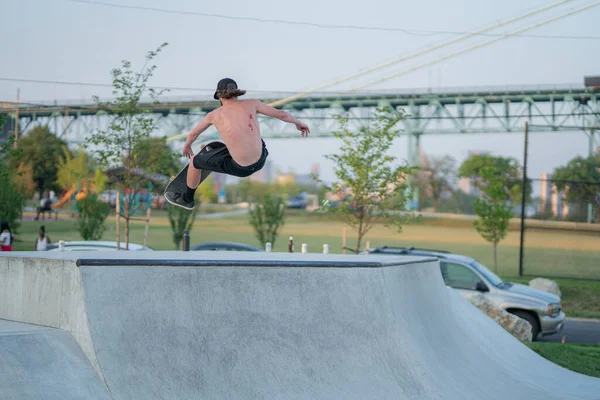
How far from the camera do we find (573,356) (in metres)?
11.2

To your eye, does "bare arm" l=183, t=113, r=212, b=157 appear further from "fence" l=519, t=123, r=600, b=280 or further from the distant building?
the distant building

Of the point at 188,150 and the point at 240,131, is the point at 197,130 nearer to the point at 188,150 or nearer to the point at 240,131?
the point at 188,150

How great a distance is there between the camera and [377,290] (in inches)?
287

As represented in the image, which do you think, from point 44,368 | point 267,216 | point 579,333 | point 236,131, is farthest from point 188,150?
point 267,216

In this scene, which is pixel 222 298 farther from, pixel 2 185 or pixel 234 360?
pixel 2 185

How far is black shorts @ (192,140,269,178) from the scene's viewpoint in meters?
7.59

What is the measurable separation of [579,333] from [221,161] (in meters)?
10.9

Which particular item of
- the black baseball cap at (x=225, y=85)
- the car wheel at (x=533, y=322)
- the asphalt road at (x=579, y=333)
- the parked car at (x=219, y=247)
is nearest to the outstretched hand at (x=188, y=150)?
the black baseball cap at (x=225, y=85)

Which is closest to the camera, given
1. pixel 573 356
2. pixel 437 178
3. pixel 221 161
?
pixel 221 161

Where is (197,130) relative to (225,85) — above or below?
below

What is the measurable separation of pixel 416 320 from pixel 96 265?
3436 millimetres

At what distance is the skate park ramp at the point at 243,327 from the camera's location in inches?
231

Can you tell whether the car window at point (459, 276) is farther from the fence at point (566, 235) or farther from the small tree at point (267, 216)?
the small tree at point (267, 216)

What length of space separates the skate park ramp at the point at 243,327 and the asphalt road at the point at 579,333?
707 centimetres
